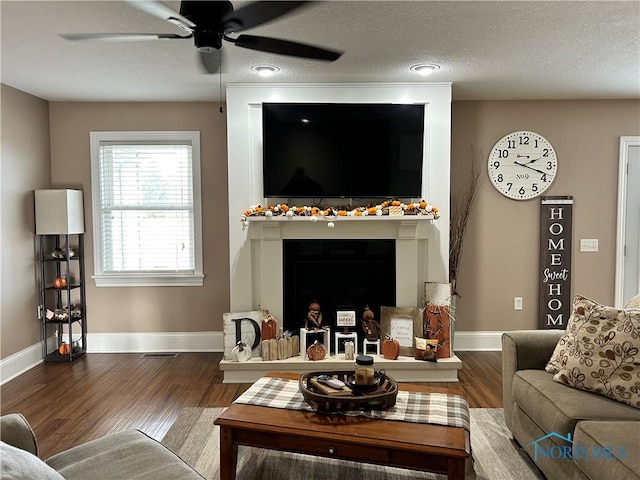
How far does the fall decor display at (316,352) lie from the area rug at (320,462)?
107 centimetres

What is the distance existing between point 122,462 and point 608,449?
70.1 inches

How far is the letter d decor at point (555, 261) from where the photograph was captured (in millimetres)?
4477

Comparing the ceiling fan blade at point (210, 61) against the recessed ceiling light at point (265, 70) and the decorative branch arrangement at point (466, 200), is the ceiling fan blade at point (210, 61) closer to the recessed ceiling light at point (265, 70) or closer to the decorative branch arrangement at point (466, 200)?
the recessed ceiling light at point (265, 70)

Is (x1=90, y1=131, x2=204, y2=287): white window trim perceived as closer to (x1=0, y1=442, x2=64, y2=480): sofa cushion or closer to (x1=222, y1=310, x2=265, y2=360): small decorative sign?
(x1=222, y1=310, x2=265, y2=360): small decorative sign

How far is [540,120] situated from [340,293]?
264cm

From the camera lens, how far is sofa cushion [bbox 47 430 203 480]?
1.55m

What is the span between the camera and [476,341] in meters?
4.55

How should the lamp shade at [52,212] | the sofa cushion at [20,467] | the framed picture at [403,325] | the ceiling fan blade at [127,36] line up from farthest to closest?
the lamp shade at [52,212] < the framed picture at [403,325] < the ceiling fan blade at [127,36] < the sofa cushion at [20,467]

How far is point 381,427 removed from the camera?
6.28 feet

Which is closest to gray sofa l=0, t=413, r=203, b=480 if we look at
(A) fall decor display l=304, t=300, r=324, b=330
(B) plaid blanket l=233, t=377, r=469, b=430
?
(B) plaid blanket l=233, t=377, r=469, b=430

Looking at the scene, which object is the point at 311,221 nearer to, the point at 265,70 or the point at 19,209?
the point at 265,70

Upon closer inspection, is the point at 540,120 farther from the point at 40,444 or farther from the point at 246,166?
the point at 40,444

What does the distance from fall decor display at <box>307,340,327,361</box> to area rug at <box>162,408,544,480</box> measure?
3.50ft

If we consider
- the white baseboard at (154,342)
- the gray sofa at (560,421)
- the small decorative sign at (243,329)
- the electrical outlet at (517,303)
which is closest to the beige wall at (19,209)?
the white baseboard at (154,342)
